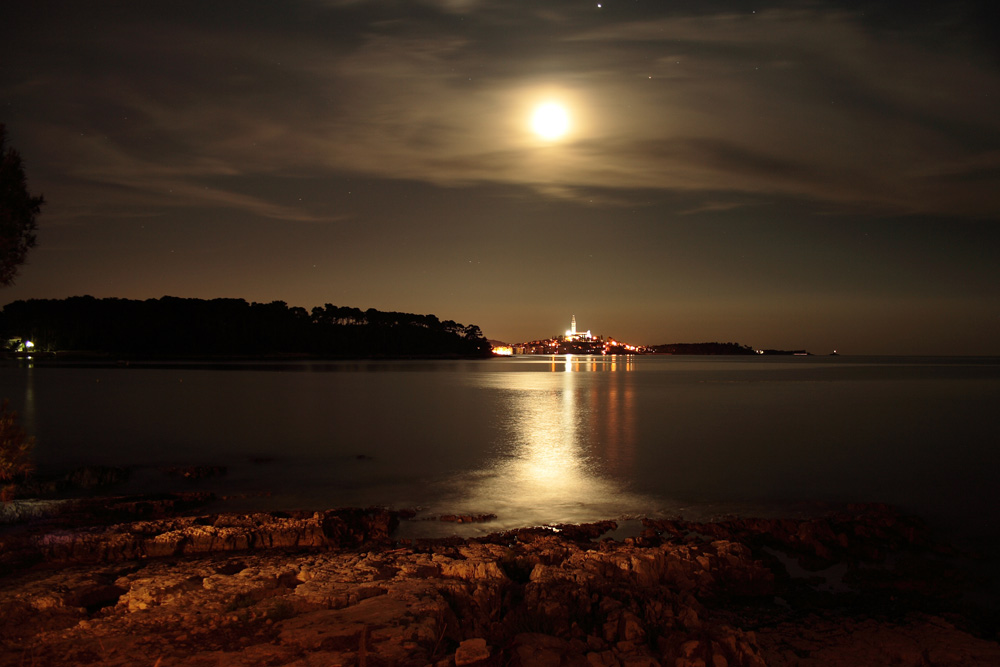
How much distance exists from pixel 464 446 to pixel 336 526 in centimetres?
1277

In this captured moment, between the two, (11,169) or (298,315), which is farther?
(298,315)

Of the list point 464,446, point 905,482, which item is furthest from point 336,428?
point 905,482

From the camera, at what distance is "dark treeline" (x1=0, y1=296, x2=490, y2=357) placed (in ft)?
446

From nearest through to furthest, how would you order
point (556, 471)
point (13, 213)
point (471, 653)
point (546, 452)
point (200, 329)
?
1. point (471, 653)
2. point (13, 213)
3. point (556, 471)
4. point (546, 452)
5. point (200, 329)

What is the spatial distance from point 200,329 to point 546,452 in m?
143

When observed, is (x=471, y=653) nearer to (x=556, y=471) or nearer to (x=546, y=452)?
(x=556, y=471)

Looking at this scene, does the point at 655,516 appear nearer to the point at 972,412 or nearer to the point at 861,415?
the point at 861,415

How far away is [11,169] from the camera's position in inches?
462

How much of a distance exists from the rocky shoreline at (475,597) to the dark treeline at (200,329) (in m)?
134

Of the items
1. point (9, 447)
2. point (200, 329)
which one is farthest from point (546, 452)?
point (200, 329)

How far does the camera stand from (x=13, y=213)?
11758 millimetres

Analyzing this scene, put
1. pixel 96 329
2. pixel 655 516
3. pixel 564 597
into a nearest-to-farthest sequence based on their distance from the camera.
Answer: pixel 564 597 → pixel 655 516 → pixel 96 329

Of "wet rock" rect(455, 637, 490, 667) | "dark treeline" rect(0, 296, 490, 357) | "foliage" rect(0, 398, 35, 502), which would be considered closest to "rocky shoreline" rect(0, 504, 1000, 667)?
"wet rock" rect(455, 637, 490, 667)

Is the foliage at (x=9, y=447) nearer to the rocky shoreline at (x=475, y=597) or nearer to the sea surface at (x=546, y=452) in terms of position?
the sea surface at (x=546, y=452)
